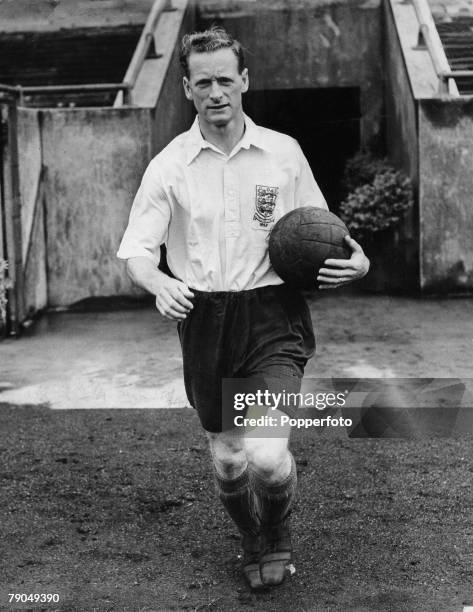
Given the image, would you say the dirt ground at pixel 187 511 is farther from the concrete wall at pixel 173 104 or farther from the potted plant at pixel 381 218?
the concrete wall at pixel 173 104

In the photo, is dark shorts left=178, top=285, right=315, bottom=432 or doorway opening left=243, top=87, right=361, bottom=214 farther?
doorway opening left=243, top=87, right=361, bottom=214

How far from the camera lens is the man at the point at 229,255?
414 centimetres

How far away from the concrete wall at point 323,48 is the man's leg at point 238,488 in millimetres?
10950

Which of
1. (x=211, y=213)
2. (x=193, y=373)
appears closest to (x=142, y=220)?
(x=211, y=213)

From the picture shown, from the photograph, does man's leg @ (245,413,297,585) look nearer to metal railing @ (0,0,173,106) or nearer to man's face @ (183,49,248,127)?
man's face @ (183,49,248,127)

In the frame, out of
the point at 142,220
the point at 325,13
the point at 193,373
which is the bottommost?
the point at 193,373

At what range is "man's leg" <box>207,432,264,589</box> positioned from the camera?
14.1 feet

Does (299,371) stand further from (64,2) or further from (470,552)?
(64,2)

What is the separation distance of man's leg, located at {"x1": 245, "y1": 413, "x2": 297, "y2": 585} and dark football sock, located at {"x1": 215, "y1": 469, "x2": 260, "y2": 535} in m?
0.09

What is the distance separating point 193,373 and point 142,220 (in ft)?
2.27

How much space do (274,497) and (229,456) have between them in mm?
262

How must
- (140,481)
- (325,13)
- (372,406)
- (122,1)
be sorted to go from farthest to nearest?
(122,1)
(325,13)
(372,406)
(140,481)

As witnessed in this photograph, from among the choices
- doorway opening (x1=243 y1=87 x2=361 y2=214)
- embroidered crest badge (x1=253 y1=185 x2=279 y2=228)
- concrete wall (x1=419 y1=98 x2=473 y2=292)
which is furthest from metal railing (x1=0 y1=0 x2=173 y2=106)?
embroidered crest badge (x1=253 y1=185 x2=279 y2=228)

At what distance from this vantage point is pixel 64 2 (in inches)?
645
